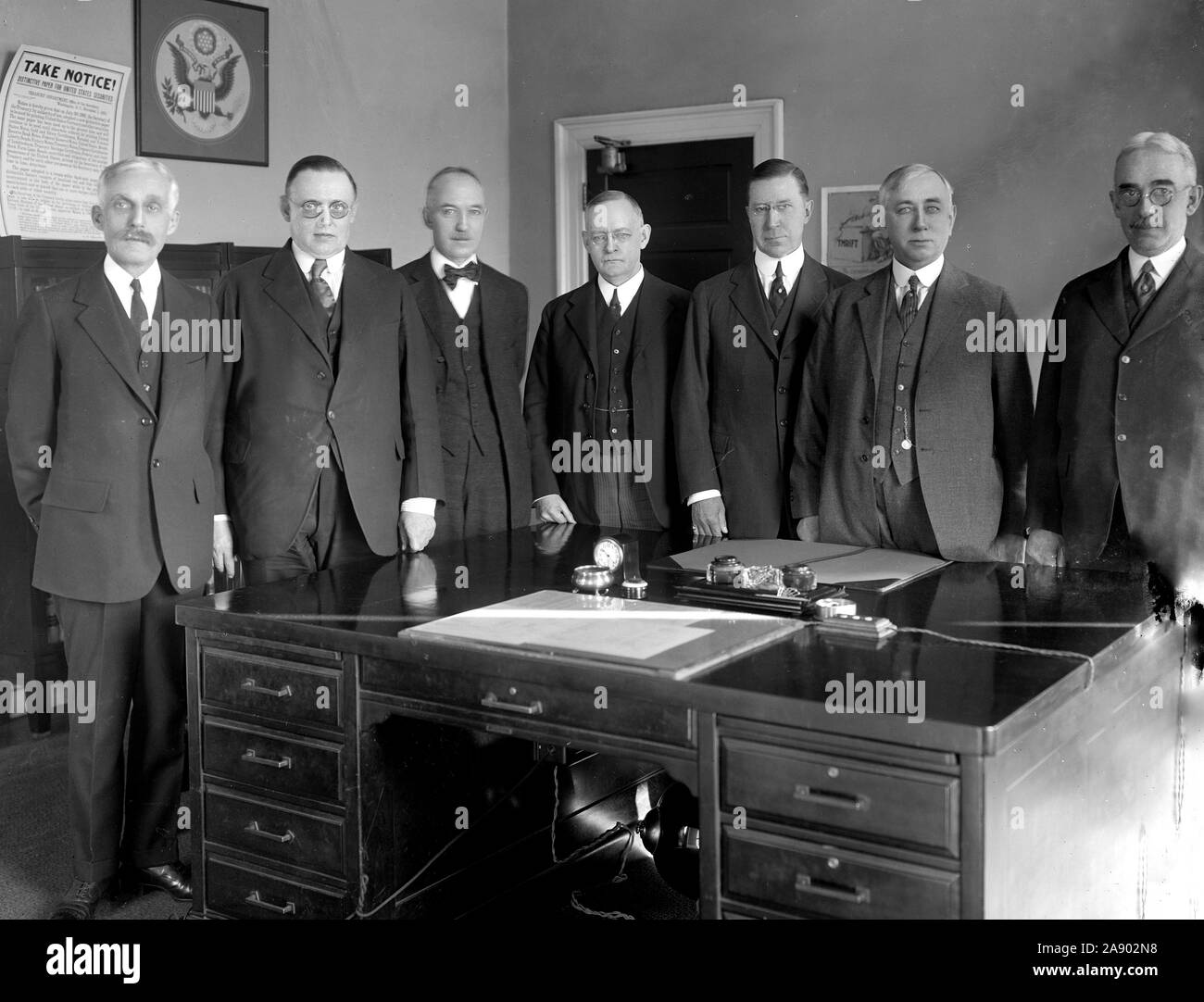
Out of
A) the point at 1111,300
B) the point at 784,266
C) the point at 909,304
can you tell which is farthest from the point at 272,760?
the point at 1111,300

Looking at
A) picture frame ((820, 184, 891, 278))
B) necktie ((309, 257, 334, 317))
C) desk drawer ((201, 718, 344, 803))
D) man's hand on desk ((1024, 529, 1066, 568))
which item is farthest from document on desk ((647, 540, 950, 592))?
picture frame ((820, 184, 891, 278))

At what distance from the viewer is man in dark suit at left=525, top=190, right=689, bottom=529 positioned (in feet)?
12.9

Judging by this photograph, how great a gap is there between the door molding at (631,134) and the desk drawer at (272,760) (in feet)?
14.9

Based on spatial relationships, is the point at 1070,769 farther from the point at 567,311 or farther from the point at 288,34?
the point at 288,34

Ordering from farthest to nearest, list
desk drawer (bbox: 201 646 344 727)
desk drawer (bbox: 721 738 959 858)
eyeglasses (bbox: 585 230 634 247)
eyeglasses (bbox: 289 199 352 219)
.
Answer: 1. eyeglasses (bbox: 585 230 634 247)
2. eyeglasses (bbox: 289 199 352 219)
3. desk drawer (bbox: 201 646 344 727)
4. desk drawer (bbox: 721 738 959 858)

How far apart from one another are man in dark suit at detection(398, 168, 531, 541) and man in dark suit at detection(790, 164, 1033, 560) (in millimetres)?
1041

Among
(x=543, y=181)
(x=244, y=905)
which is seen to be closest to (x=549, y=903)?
(x=244, y=905)

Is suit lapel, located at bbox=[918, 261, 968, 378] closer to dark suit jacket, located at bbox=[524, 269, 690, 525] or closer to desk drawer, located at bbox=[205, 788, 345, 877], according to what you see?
dark suit jacket, located at bbox=[524, 269, 690, 525]

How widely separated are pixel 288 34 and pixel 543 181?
1746 mm

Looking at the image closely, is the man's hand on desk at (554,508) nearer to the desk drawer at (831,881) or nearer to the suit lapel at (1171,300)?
the suit lapel at (1171,300)

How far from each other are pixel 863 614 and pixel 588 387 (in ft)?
5.59

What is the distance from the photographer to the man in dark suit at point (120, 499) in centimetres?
313

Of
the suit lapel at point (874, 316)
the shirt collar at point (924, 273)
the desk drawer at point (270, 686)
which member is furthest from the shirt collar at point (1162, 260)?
the desk drawer at point (270, 686)

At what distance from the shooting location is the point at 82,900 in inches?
125
